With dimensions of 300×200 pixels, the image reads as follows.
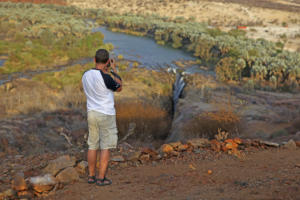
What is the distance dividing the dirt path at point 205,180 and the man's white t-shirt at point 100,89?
0.97 metres

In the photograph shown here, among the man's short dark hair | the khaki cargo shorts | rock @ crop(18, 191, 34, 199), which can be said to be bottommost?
rock @ crop(18, 191, 34, 199)

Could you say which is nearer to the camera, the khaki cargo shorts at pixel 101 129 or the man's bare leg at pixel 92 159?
A: the khaki cargo shorts at pixel 101 129

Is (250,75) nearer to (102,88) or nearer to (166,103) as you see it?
(166,103)

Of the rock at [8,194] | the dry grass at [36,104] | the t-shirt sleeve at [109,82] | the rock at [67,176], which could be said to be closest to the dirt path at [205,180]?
the rock at [67,176]

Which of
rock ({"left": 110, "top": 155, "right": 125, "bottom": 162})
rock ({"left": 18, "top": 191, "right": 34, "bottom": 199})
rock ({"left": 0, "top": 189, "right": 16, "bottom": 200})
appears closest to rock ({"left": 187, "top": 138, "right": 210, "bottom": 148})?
rock ({"left": 110, "top": 155, "right": 125, "bottom": 162})

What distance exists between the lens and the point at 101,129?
3.35m

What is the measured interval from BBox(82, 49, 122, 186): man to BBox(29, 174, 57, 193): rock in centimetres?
62

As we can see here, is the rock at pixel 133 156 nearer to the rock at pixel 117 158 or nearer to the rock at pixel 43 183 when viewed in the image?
the rock at pixel 117 158

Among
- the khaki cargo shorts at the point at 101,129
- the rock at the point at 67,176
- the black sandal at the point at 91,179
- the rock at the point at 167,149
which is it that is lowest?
the rock at the point at 167,149

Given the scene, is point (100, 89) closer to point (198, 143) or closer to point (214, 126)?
point (198, 143)

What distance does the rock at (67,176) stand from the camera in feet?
12.0

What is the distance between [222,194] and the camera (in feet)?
10.2

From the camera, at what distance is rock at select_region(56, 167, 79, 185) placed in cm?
→ 366

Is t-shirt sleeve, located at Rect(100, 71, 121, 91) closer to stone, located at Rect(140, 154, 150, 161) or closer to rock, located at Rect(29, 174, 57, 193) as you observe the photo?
rock, located at Rect(29, 174, 57, 193)
